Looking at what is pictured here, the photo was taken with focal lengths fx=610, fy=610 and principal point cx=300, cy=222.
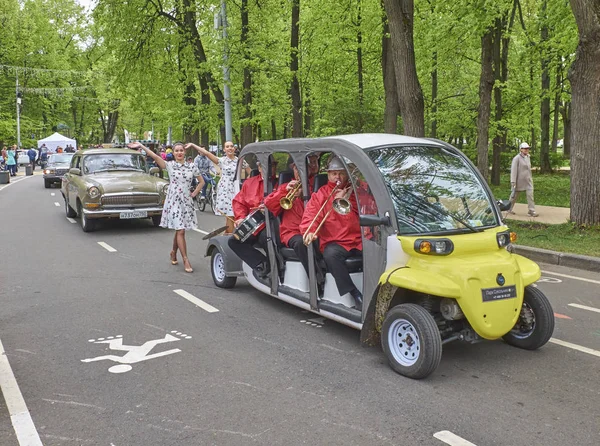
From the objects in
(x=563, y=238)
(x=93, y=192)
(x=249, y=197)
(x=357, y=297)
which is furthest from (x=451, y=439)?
(x=93, y=192)

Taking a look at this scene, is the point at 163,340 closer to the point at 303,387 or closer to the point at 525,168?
the point at 303,387

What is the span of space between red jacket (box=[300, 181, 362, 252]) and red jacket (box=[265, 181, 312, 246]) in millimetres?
635

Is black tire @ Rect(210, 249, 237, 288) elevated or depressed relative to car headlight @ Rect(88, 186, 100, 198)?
depressed

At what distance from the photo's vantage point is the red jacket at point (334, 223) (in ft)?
19.0

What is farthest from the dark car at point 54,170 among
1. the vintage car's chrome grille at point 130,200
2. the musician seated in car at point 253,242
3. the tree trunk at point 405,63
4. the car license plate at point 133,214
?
the musician seated in car at point 253,242

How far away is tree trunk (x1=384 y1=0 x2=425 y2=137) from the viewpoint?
12.7 m

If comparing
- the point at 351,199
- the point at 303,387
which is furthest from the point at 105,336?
the point at 351,199

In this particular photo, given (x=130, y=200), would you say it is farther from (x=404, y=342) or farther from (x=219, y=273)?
(x=404, y=342)

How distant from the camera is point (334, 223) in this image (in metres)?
5.85

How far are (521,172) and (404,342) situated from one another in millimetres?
10948

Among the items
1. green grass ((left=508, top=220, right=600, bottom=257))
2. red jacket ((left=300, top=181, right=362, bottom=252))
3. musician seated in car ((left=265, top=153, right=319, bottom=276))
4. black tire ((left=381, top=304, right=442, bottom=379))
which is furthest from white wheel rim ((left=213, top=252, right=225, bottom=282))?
green grass ((left=508, top=220, right=600, bottom=257))

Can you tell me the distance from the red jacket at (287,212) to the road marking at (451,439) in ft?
9.91

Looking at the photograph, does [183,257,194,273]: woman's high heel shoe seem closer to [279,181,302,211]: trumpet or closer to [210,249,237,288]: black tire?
[210,249,237,288]: black tire

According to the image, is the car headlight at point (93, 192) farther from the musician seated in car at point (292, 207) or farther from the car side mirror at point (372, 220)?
the car side mirror at point (372, 220)
